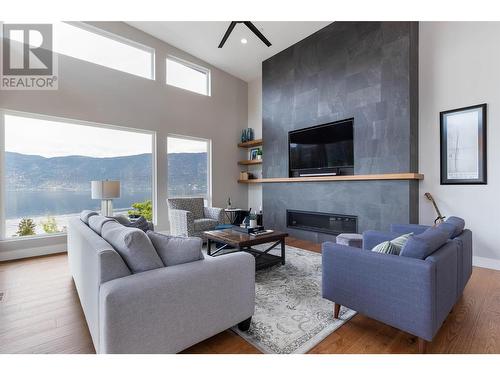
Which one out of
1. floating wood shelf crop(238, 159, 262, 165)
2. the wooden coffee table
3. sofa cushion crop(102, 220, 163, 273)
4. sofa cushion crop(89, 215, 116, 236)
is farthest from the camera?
floating wood shelf crop(238, 159, 262, 165)

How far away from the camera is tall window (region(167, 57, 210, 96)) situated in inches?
209

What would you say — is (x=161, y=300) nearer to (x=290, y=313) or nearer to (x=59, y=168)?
(x=290, y=313)

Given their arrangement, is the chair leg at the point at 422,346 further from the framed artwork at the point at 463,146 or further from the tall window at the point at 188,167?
the tall window at the point at 188,167

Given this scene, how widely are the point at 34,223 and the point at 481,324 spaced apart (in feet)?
18.0

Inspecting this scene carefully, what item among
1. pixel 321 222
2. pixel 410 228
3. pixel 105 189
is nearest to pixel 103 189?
pixel 105 189

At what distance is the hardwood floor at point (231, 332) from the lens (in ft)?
5.34

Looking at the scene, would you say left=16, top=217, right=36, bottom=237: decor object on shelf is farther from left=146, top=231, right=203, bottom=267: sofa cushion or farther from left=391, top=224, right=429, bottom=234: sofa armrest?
left=391, top=224, right=429, bottom=234: sofa armrest

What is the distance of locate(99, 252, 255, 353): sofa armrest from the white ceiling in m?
4.30

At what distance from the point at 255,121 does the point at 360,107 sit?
2.99 metres

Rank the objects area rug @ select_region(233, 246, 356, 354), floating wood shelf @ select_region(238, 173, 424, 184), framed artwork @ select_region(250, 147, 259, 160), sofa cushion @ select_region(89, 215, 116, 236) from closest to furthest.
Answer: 1. area rug @ select_region(233, 246, 356, 354)
2. sofa cushion @ select_region(89, 215, 116, 236)
3. floating wood shelf @ select_region(238, 173, 424, 184)
4. framed artwork @ select_region(250, 147, 259, 160)

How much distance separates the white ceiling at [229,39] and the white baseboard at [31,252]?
13.5 ft

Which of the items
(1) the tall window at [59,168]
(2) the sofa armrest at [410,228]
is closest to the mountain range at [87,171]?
(1) the tall window at [59,168]

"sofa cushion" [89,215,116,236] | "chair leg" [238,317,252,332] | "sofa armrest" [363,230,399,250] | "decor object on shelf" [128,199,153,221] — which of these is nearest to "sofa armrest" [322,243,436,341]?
"chair leg" [238,317,252,332]
